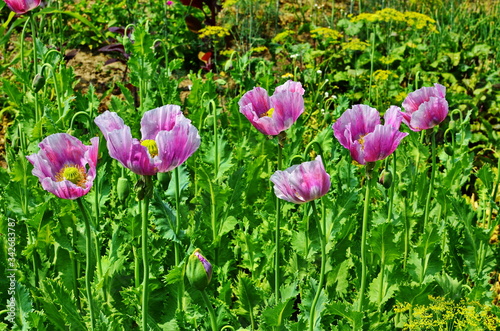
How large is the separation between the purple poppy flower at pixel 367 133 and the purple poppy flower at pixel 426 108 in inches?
15.2

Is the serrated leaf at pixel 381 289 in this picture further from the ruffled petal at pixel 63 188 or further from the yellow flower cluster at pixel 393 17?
the yellow flower cluster at pixel 393 17

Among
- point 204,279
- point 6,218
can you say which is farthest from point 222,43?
point 204,279

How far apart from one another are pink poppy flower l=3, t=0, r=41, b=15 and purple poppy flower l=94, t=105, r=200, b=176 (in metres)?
1.14

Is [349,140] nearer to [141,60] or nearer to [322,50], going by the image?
[141,60]

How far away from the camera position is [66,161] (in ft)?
4.61

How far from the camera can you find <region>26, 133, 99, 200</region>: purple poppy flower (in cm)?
133

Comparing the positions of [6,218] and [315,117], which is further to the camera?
[315,117]

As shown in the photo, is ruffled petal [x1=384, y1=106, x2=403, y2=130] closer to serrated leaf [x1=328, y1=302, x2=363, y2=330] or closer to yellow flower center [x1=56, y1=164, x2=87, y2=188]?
serrated leaf [x1=328, y1=302, x2=363, y2=330]

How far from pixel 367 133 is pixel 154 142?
0.58 meters

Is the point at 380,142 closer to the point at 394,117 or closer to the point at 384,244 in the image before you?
the point at 394,117

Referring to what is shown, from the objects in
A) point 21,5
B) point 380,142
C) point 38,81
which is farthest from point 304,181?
point 21,5

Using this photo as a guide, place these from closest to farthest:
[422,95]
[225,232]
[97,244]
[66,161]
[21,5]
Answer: [66,161] < [97,244] < [422,95] < [225,232] < [21,5]

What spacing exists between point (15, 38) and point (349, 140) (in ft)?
12.8

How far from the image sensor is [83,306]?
6.59 ft
